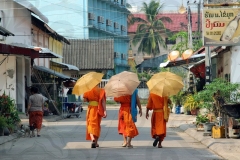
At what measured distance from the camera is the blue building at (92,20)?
56375 millimetres

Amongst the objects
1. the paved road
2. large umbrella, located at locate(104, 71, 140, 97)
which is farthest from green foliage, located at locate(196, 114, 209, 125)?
large umbrella, located at locate(104, 71, 140, 97)

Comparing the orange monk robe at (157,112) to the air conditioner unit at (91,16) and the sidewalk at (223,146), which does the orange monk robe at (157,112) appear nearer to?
the sidewalk at (223,146)

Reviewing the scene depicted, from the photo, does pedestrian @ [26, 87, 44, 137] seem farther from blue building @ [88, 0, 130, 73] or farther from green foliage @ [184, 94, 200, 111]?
blue building @ [88, 0, 130, 73]

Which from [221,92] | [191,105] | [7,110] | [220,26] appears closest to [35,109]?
[7,110]

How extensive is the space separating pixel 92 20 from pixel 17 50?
119ft

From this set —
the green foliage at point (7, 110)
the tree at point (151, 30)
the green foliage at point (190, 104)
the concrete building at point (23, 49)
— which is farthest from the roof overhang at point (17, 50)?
the tree at point (151, 30)

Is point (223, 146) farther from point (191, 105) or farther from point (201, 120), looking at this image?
point (191, 105)

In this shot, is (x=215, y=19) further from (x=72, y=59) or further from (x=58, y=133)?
(x=72, y=59)

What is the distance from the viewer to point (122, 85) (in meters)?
16.3

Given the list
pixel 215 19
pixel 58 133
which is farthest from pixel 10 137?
pixel 215 19

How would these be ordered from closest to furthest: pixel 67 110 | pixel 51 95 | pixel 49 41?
1. pixel 67 110
2. pixel 51 95
3. pixel 49 41

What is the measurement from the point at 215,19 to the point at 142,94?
118 ft

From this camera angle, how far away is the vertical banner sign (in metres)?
21.1

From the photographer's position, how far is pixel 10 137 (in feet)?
62.3
